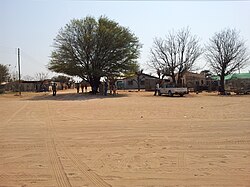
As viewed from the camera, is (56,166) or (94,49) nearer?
(56,166)

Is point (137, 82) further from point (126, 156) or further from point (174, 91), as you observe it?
point (126, 156)

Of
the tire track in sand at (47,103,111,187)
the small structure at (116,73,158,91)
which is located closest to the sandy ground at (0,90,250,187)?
the tire track in sand at (47,103,111,187)

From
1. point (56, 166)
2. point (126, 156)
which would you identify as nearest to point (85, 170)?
point (56, 166)

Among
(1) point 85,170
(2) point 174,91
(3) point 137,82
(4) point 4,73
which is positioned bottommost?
(1) point 85,170

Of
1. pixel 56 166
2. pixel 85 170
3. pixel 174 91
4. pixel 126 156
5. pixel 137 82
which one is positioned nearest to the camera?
pixel 85 170

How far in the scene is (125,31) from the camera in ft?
153

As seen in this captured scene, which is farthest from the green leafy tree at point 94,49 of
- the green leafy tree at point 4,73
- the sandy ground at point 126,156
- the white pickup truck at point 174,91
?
the sandy ground at point 126,156

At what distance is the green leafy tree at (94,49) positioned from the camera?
45.6 m

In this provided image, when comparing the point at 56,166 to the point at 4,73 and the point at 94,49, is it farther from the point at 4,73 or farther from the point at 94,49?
the point at 4,73

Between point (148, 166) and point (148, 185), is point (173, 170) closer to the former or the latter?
point (148, 166)

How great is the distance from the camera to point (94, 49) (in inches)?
1827

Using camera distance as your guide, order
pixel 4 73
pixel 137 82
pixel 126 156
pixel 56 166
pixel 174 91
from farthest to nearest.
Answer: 1. pixel 137 82
2. pixel 4 73
3. pixel 174 91
4. pixel 126 156
5. pixel 56 166

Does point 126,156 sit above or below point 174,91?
below

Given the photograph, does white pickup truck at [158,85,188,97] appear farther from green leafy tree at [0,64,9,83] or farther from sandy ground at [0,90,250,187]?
green leafy tree at [0,64,9,83]
